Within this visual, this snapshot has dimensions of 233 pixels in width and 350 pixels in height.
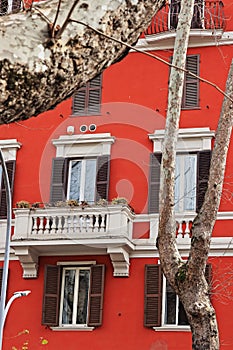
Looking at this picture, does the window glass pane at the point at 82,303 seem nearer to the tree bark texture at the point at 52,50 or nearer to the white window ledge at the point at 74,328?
the white window ledge at the point at 74,328

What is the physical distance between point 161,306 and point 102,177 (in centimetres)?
347

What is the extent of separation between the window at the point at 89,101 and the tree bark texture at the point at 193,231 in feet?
30.7

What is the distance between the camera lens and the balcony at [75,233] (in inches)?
750

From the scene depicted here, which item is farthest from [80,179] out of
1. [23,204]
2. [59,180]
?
[23,204]

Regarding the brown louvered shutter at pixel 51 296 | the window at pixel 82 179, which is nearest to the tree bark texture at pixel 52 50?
the brown louvered shutter at pixel 51 296

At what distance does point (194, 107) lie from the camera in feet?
66.7

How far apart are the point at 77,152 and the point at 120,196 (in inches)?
65.1

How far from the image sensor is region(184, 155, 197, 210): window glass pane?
19.6m

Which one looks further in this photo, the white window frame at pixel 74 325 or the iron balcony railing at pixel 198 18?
the iron balcony railing at pixel 198 18

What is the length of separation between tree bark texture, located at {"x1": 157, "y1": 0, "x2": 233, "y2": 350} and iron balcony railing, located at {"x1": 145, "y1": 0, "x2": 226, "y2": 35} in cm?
856

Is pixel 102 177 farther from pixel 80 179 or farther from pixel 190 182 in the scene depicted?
pixel 190 182

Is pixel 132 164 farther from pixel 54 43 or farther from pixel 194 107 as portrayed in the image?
pixel 54 43

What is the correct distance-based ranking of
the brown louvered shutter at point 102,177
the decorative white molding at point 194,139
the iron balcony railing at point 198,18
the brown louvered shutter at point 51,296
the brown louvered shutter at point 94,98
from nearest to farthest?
the brown louvered shutter at point 51,296
the decorative white molding at point 194,139
the brown louvered shutter at point 102,177
the iron balcony railing at point 198,18
the brown louvered shutter at point 94,98

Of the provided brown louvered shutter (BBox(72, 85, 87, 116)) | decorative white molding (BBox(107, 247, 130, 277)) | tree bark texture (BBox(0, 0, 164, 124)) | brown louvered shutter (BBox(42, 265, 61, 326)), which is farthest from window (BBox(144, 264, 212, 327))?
tree bark texture (BBox(0, 0, 164, 124))
